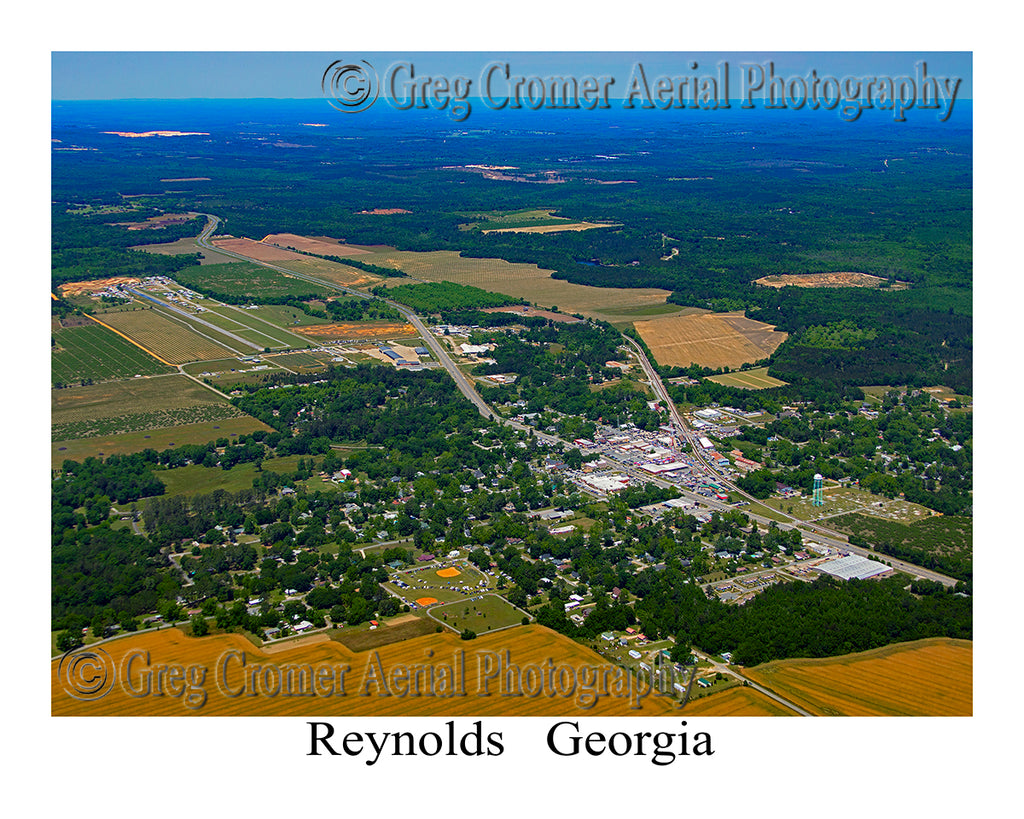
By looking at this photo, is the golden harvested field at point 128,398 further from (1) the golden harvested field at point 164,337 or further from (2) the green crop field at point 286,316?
(2) the green crop field at point 286,316

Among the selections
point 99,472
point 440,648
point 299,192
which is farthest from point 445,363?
point 299,192

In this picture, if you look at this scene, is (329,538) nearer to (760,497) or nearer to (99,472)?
(99,472)

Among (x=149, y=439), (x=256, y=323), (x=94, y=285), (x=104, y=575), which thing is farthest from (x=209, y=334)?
(x=104, y=575)

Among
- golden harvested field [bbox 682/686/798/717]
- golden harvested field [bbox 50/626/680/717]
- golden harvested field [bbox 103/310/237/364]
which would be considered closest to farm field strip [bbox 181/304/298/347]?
golden harvested field [bbox 103/310/237/364]

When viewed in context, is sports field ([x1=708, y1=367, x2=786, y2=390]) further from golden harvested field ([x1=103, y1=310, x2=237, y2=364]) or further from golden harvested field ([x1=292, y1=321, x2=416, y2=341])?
golden harvested field ([x1=103, y1=310, x2=237, y2=364])

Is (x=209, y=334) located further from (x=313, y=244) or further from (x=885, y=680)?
(x=885, y=680)

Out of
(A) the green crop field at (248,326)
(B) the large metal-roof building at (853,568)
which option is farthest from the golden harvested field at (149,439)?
(B) the large metal-roof building at (853,568)

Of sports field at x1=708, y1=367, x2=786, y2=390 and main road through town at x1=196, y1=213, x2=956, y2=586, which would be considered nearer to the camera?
A: main road through town at x1=196, y1=213, x2=956, y2=586
